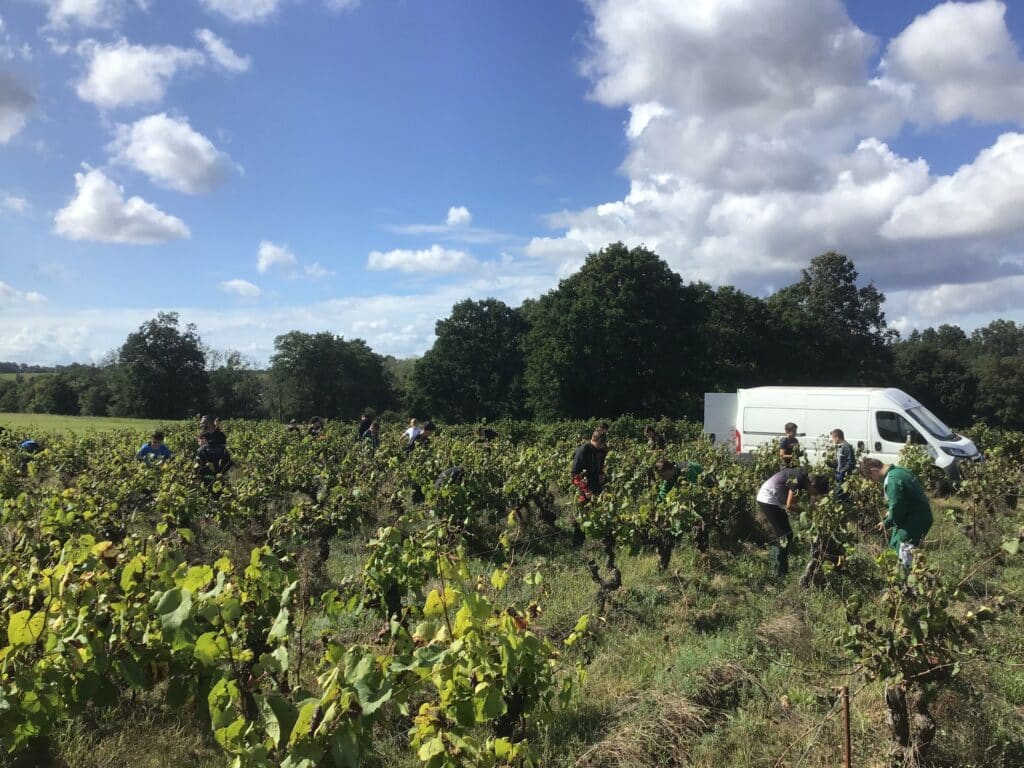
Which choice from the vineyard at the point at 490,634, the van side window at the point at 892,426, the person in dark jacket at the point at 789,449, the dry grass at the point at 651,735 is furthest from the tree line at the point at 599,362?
the dry grass at the point at 651,735

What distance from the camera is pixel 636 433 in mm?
19125

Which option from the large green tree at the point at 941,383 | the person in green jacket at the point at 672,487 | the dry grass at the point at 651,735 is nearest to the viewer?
the dry grass at the point at 651,735

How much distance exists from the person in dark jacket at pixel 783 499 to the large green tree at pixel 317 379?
42149 mm

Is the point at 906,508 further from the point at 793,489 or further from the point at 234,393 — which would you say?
the point at 234,393

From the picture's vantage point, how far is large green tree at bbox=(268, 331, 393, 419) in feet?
153

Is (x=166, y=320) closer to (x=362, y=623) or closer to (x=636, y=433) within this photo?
(x=636, y=433)

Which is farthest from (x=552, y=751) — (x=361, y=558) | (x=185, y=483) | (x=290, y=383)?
(x=290, y=383)

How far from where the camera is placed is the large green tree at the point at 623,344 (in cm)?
2794

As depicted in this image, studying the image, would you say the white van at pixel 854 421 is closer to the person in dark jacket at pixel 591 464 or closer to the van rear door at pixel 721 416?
the van rear door at pixel 721 416

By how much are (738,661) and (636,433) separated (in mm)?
14858

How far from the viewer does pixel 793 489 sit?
6.61 m

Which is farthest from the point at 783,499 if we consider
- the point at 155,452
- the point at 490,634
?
the point at 155,452

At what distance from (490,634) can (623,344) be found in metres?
26.1

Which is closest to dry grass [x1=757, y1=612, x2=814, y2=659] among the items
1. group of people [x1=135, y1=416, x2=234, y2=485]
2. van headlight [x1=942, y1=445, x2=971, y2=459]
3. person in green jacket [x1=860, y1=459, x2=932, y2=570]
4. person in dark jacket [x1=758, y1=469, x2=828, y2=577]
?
person in green jacket [x1=860, y1=459, x2=932, y2=570]
